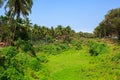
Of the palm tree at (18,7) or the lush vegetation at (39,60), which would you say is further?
the palm tree at (18,7)

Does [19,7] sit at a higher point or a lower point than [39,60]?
higher

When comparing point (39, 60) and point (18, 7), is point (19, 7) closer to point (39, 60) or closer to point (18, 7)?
point (18, 7)

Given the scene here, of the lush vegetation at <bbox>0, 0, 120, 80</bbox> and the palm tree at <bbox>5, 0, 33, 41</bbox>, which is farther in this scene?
the palm tree at <bbox>5, 0, 33, 41</bbox>

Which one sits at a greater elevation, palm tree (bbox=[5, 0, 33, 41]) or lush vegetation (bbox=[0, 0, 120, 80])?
palm tree (bbox=[5, 0, 33, 41])

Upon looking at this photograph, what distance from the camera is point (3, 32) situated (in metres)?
42.0

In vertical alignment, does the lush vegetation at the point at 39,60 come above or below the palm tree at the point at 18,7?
below

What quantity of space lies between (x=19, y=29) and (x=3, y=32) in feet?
7.58

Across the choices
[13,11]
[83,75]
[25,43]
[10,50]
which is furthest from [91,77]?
[13,11]

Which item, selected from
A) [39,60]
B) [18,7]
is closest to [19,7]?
[18,7]

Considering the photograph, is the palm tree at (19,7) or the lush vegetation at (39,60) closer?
the lush vegetation at (39,60)

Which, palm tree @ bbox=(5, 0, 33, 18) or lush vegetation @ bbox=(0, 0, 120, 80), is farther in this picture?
palm tree @ bbox=(5, 0, 33, 18)

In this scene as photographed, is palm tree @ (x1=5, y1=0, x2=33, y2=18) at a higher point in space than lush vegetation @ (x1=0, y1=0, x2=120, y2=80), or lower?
higher

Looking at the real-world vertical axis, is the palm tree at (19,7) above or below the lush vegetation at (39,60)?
above

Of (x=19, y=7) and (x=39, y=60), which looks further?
(x=19, y=7)
